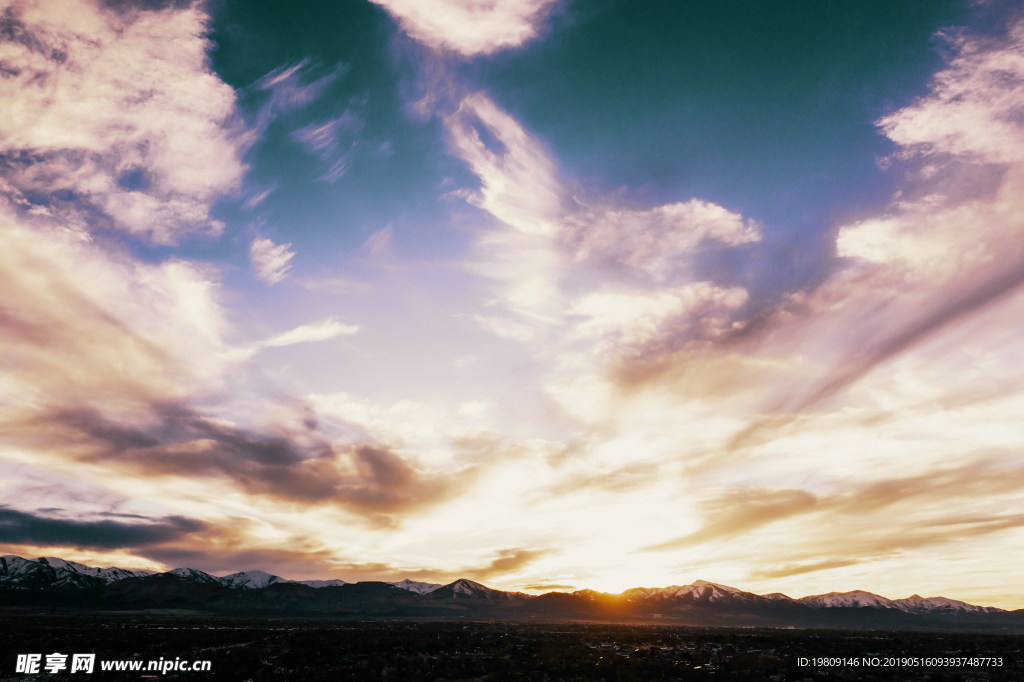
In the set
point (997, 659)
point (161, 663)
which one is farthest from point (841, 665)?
point (161, 663)

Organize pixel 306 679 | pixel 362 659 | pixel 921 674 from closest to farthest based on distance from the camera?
1. pixel 306 679
2. pixel 921 674
3. pixel 362 659

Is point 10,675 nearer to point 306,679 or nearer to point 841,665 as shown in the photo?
point 306,679

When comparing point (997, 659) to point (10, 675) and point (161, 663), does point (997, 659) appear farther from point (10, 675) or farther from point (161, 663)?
point (10, 675)

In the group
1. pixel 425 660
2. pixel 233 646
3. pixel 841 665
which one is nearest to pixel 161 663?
pixel 233 646

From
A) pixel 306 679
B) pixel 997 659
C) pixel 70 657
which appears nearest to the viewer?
pixel 306 679

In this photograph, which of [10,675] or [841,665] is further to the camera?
[841,665]

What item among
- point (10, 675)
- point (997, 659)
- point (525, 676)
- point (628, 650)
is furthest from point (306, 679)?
point (997, 659)

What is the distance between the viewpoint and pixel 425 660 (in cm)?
4303

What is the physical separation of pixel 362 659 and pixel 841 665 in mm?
37937

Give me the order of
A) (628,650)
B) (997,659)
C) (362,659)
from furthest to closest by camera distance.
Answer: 1. (628,650)
2. (997,659)
3. (362,659)

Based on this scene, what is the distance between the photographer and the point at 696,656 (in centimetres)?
4766

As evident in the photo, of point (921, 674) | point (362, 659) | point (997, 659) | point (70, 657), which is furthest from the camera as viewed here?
point (997, 659)

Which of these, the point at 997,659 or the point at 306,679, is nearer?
the point at 306,679

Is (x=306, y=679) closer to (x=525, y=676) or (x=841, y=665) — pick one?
(x=525, y=676)
